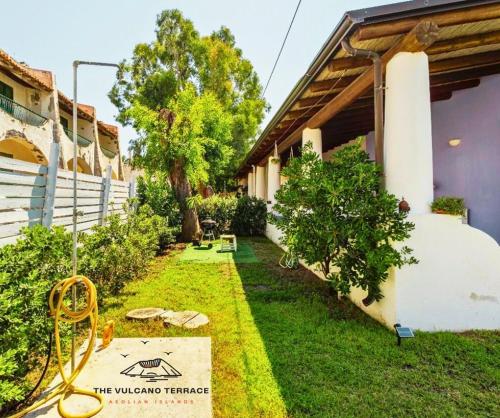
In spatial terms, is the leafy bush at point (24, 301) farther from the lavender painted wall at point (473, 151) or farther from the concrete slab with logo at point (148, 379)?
the lavender painted wall at point (473, 151)

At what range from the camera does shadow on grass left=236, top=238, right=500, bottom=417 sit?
298 cm

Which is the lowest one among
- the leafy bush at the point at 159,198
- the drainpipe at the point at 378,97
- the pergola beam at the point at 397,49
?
the leafy bush at the point at 159,198

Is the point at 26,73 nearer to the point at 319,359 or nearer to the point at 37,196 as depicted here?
the point at 37,196

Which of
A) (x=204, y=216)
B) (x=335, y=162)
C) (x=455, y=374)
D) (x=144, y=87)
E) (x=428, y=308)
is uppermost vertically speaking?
(x=144, y=87)

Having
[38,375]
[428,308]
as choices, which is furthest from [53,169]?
[428,308]

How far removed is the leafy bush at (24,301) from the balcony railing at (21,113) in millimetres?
15618

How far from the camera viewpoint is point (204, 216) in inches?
599

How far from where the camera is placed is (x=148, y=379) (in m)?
3.41

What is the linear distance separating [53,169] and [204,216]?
10.2 meters

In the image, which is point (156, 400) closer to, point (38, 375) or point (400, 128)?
point (38, 375)

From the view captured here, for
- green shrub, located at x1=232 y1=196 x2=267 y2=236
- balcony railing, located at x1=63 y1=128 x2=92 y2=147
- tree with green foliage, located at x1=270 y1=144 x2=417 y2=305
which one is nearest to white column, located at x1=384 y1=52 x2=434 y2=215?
tree with green foliage, located at x1=270 y1=144 x2=417 y2=305

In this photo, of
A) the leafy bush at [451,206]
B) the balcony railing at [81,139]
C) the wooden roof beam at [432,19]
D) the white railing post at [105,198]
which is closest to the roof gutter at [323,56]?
the wooden roof beam at [432,19]

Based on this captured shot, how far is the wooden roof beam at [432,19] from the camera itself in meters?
4.36

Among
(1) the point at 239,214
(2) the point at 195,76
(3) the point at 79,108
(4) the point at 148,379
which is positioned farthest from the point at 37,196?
(2) the point at 195,76
